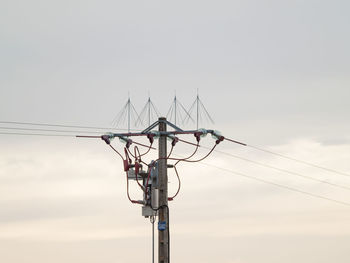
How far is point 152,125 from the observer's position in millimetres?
27156

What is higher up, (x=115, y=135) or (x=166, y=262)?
(x=115, y=135)

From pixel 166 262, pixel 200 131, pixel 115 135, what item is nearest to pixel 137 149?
pixel 115 135

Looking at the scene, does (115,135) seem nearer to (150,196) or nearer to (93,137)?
(93,137)

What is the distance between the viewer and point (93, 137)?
26938 mm

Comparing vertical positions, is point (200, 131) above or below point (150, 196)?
above

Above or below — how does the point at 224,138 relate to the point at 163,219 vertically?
above

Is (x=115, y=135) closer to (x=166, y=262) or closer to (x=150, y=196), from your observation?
(x=150, y=196)

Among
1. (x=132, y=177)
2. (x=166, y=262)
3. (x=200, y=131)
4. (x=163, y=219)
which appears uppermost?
(x=200, y=131)

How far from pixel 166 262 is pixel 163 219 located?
5.63 feet

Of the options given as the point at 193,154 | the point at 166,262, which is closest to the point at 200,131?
the point at 193,154

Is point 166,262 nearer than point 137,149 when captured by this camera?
Yes

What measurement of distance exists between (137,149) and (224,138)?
361 centimetres

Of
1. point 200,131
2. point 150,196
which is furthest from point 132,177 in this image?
point 200,131

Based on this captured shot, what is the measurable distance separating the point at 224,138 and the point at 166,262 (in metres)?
5.36
